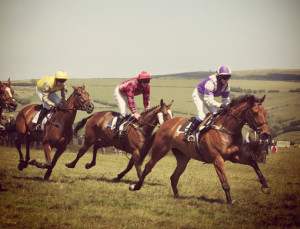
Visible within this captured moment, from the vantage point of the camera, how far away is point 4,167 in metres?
15.3

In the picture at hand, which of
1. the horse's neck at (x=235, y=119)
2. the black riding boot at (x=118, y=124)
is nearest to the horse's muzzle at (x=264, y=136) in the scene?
the horse's neck at (x=235, y=119)

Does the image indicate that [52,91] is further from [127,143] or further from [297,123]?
[297,123]

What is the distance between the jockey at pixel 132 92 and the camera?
42.9 feet

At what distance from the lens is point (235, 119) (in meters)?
10.4

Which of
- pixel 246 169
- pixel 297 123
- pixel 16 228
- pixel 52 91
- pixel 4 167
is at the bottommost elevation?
pixel 297 123

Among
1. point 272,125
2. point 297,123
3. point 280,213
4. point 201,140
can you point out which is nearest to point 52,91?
point 201,140

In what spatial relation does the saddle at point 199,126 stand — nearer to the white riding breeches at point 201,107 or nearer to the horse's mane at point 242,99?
the white riding breeches at point 201,107

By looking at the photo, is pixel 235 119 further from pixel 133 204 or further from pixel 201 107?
pixel 133 204

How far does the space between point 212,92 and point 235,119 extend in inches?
40.3

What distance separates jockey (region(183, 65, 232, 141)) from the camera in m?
10.8

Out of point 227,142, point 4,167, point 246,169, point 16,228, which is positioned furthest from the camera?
point 246,169

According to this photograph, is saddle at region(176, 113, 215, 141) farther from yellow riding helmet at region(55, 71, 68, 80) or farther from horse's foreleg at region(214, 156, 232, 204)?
yellow riding helmet at region(55, 71, 68, 80)

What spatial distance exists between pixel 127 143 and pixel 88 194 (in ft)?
10.1

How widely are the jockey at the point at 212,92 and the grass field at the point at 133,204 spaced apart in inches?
79.2
